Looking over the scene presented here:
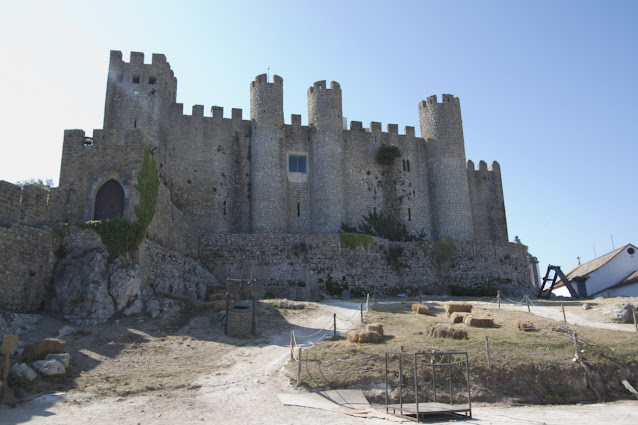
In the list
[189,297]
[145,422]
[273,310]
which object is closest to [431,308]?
[273,310]

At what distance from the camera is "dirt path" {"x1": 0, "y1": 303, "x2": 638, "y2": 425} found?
13664 mm

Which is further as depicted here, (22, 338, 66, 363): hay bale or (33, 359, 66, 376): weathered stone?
(22, 338, 66, 363): hay bale

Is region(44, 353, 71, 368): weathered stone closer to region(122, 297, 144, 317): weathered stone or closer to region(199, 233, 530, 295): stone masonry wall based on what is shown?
region(122, 297, 144, 317): weathered stone

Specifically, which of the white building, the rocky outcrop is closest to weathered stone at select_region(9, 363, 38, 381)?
the rocky outcrop

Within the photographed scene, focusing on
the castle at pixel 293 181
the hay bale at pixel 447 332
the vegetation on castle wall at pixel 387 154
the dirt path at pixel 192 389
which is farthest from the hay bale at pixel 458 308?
the vegetation on castle wall at pixel 387 154

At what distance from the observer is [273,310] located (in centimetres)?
2530

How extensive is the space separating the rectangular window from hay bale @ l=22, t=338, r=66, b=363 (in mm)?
24160

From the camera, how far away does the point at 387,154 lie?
138ft

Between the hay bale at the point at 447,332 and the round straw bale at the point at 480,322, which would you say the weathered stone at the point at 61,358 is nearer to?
the hay bale at the point at 447,332

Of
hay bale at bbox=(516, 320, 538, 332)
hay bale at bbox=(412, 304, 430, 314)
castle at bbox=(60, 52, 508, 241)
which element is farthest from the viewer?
castle at bbox=(60, 52, 508, 241)

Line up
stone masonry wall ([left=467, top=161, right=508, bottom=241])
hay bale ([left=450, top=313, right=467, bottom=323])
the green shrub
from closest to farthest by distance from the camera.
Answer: hay bale ([left=450, top=313, right=467, bottom=323]), the green shrub, stone masonry wall ([left=467, top=161, right=508, bottom=241])

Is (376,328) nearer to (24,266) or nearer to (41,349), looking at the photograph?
(41,349)

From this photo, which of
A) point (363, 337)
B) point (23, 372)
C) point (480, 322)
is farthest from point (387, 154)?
point (23, 372)

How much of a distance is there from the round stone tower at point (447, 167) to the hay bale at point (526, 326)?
1873 centimetres
